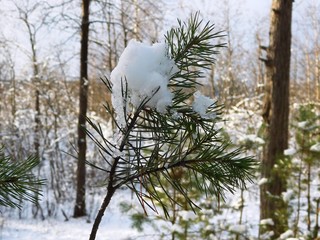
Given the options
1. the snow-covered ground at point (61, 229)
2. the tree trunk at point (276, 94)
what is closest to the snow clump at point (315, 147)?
the tree trunk at point (276, 94)

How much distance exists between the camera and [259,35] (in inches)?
824

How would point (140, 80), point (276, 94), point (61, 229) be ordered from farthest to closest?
point (61, 229) < point (276, 94) < point (140, 80)

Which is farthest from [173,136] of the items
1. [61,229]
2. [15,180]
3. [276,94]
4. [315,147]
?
[61,229]

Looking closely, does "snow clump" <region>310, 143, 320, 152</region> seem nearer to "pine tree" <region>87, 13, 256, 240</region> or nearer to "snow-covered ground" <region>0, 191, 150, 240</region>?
"pine tree" <region>87, 13, 256, 240</region>

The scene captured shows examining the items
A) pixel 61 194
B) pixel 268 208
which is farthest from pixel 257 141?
pixel 61 194

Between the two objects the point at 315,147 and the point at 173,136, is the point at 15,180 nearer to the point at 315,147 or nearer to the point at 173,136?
the point at 173,136

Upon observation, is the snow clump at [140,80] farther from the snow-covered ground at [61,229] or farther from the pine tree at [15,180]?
the snow-covered ground at [61,229]

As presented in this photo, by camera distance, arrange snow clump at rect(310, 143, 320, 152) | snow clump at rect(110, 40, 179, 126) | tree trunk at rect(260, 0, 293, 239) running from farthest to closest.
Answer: tree trunk at rect(260, 0, 293, 239)
snow clump at rect(310, 143, 320, 152)
snow clump at rect(110, 40, 179, 126)

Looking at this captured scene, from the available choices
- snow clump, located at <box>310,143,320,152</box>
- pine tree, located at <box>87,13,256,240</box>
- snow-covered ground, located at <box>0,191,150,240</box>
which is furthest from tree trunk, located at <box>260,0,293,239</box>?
pine tree, located at <box>87,13,256,240</box>

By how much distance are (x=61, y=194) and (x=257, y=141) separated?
19.6 ft

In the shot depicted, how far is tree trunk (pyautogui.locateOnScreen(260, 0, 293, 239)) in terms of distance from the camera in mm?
4492

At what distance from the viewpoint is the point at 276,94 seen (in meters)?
4.55

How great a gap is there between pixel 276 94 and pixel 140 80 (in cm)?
421

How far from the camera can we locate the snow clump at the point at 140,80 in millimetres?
584
